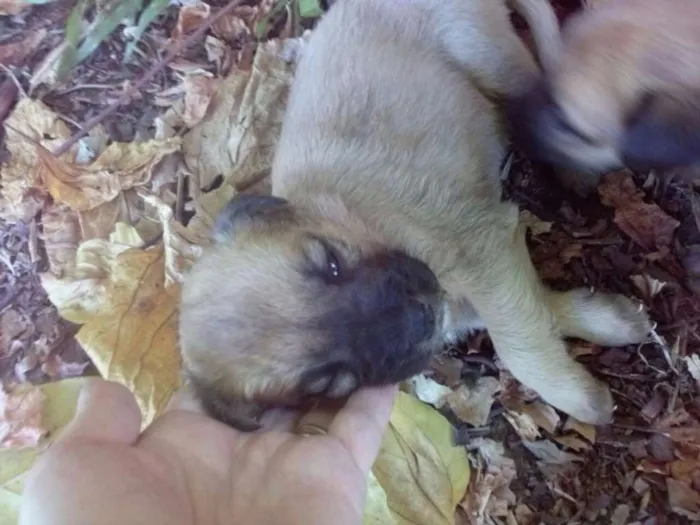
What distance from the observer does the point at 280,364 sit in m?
2.69

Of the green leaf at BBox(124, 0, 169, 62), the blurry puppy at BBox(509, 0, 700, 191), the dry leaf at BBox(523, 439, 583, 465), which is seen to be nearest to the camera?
the blurry puppy at BBox(509, 0, 700, 191)

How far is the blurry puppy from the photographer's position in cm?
249

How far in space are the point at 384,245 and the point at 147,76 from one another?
6.42ft

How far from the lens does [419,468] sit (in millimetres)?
3541

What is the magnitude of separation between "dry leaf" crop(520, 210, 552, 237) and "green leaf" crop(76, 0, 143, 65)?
2322 millimetres

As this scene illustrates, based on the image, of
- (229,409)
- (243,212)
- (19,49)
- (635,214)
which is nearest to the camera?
(229,409)

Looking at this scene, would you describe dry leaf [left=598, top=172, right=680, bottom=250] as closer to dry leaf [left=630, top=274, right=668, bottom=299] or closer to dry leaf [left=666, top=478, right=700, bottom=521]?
dry leaf [left=630, top=274, right=668, bottom=299]

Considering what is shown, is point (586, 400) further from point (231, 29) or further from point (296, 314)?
point (231, 29)

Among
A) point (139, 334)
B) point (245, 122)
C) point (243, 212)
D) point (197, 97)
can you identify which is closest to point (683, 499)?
point (243, 212)

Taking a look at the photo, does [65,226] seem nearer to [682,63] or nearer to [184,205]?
[184,205]

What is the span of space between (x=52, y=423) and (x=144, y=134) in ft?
5.04

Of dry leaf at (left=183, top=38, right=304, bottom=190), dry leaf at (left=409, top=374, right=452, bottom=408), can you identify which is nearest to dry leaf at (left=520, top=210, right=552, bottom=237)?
dry leaf at (left=409, top=374, right=452, bottom=408)

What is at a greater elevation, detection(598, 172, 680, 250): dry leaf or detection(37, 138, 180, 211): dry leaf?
detection(598, 172, 680, 250): dry leaf

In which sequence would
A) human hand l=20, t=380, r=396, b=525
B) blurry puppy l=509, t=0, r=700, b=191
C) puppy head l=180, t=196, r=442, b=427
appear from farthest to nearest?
puppy head l=180, t=196, r=442, b=427 < blurry puppy l=509, t=0, r=700, b=191 < human hand l=20, t=380, r=396, b=525
